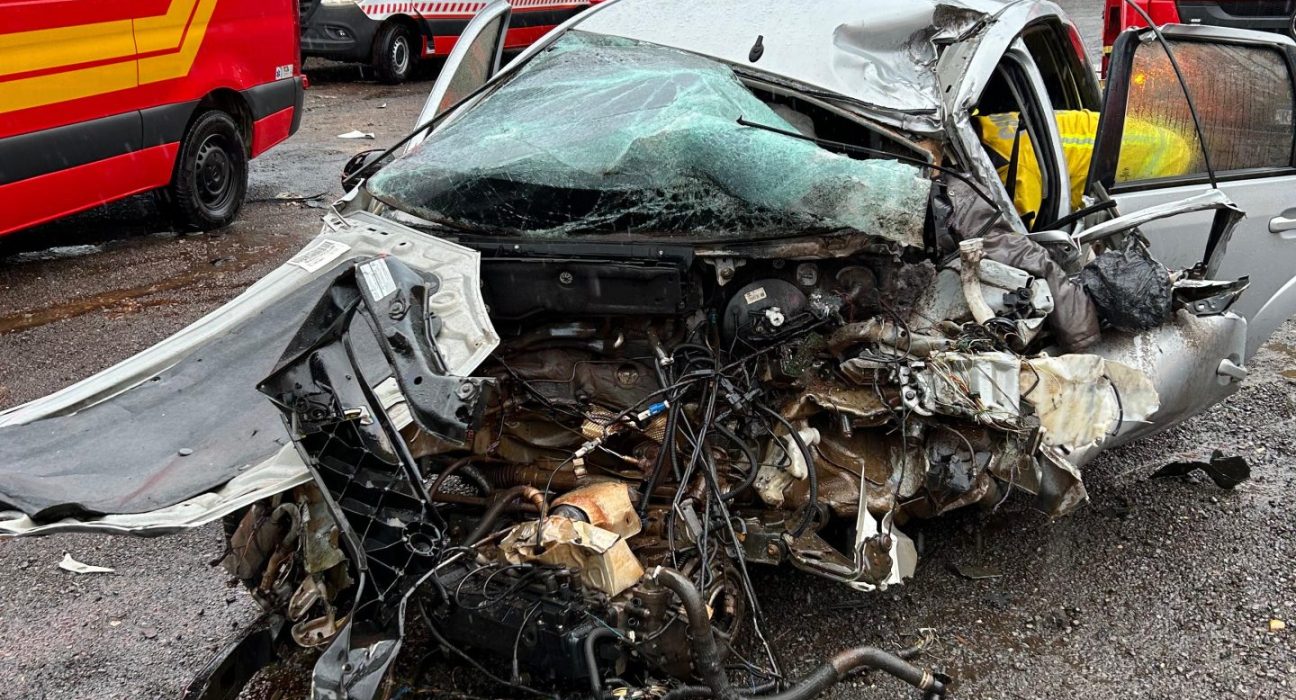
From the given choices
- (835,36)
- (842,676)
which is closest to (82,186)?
(835,36)

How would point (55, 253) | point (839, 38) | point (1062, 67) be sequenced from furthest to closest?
point (55, 253) → point (1062, 67) → point (839, 38)

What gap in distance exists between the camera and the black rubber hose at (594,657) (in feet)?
8.17

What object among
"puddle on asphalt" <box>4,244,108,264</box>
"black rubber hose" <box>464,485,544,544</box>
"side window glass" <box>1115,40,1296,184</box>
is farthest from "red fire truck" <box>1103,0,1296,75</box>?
"puddle on asphalt" <box>4,244,108,264</box>

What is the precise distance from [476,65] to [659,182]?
5.80 ft

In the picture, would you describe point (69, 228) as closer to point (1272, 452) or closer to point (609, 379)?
point (609, 379)

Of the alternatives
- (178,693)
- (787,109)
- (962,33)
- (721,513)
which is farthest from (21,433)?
(962,33)

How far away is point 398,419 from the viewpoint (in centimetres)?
253

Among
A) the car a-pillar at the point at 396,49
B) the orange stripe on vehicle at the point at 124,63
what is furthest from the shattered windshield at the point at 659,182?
the car a-pillar at the point at 396,49

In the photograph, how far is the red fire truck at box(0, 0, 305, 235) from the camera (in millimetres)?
5648

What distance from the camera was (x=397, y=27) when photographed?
12164 mm

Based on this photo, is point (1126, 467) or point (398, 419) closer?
point (398, 419)

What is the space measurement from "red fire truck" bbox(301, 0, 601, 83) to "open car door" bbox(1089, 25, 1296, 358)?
8404 mm

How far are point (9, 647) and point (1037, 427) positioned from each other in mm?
3203

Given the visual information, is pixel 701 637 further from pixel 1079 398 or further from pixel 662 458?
pixel 1079 398
